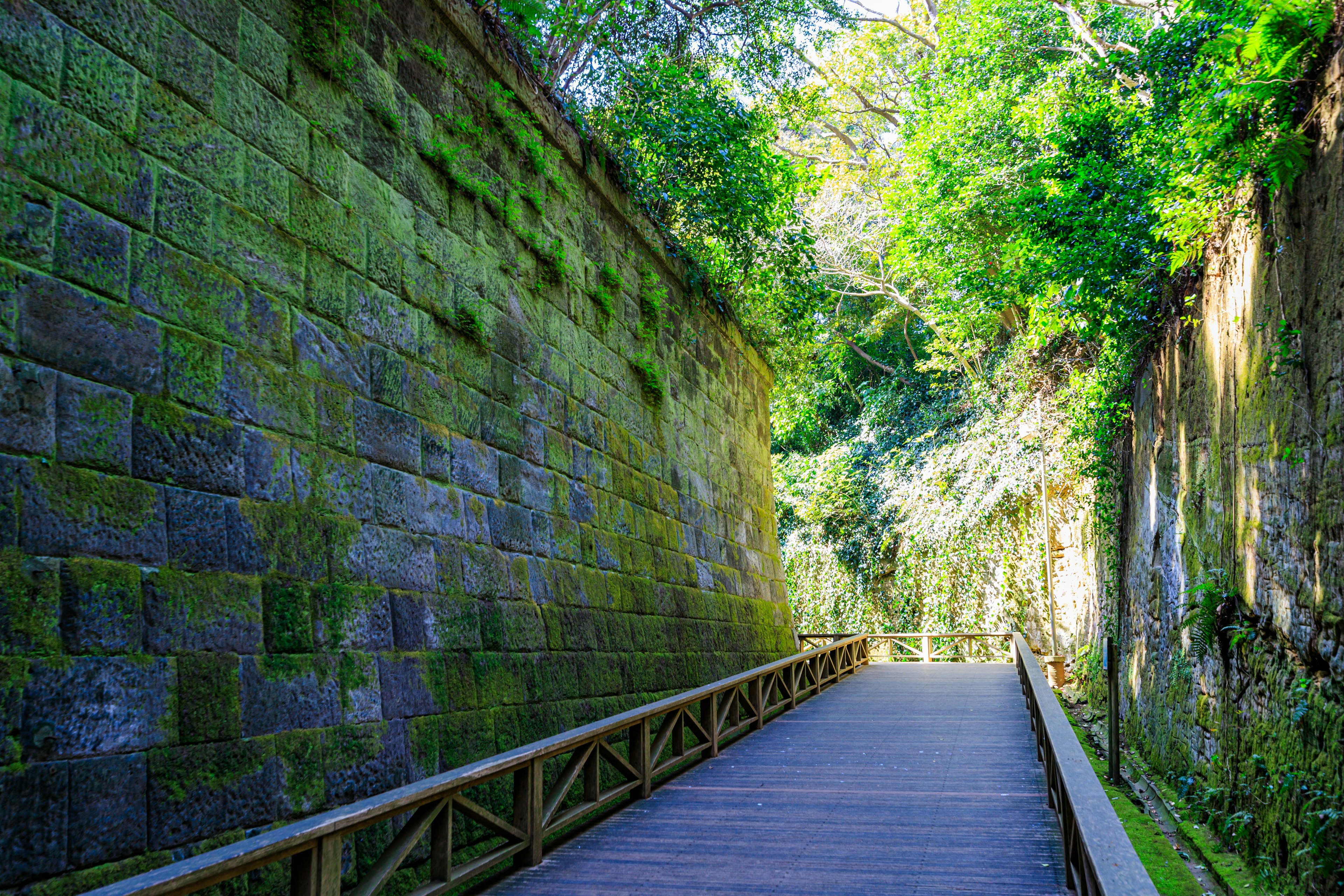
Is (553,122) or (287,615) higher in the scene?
(553,122)

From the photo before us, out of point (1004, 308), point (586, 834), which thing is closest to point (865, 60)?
point (1004, 308)

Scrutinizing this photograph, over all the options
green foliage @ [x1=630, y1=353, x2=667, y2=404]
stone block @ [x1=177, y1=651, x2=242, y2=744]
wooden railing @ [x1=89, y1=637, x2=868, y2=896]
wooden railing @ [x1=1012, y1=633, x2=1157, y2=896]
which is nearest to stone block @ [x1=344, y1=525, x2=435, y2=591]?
stone block @ [x1=177, y1=651, x2=242, y2=744]

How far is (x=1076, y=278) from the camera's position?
905 cm

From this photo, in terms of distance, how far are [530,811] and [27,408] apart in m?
2.58

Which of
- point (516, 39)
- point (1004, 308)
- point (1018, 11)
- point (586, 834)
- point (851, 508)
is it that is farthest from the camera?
point (851, 508)

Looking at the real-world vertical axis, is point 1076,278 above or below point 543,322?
above

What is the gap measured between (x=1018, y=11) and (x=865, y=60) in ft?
19.8

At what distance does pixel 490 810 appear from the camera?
13.9 ft

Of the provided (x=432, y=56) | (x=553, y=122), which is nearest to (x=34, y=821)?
(x=432, y=56)

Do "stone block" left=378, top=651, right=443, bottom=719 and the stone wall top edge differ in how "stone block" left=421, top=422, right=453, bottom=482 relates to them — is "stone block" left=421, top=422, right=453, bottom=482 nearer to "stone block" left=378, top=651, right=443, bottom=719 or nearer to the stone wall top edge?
"stone block" left=378, top=651, right=443, bottom=719

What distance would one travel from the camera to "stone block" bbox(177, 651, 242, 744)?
2789mm

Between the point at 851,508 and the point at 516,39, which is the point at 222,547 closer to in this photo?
the point at 516,39

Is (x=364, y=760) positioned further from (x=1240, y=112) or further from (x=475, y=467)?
(x=1240, y=112)

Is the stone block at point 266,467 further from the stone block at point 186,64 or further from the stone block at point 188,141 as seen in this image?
the stone block at point 186,64
